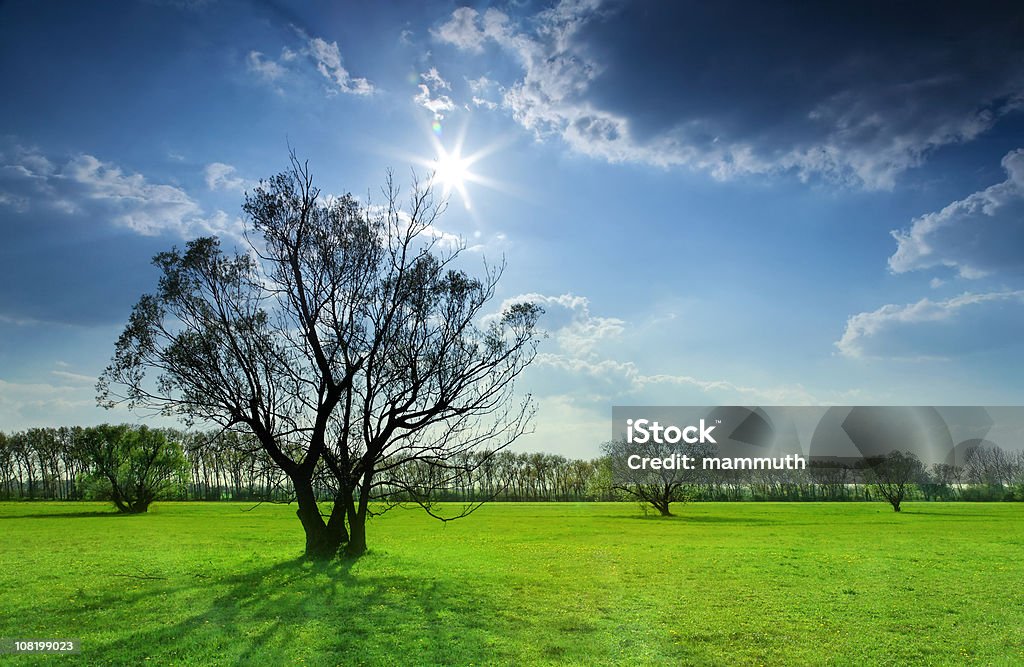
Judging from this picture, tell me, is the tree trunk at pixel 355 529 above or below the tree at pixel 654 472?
above

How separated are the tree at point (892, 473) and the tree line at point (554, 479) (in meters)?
0.94

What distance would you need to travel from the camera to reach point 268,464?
2580cm

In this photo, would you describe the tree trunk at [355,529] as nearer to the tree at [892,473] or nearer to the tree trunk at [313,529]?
the tree trunk at [313,529]

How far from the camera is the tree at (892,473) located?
86.2 m

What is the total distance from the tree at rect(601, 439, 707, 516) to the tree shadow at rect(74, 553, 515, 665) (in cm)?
5175

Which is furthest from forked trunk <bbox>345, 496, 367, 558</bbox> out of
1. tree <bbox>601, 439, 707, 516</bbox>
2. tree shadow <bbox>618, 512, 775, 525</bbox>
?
tree <bbox>601, 439, 707, 516</bbox>

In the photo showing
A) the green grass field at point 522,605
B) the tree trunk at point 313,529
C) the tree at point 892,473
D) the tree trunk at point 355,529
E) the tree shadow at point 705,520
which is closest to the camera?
the green grass field at point 522,605

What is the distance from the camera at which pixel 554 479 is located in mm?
148000

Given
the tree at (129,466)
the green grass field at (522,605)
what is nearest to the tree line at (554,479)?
the tree at (129,466)

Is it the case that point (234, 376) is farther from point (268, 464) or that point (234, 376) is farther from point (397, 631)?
point (397, 631)

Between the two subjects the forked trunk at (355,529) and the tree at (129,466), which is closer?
the forked trunk at (355,529)

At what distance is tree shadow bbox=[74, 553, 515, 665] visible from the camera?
40.9 ft

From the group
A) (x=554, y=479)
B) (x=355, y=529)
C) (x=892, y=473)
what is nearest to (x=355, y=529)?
(x=355, y=529)

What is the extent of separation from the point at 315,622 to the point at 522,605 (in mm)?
5292
